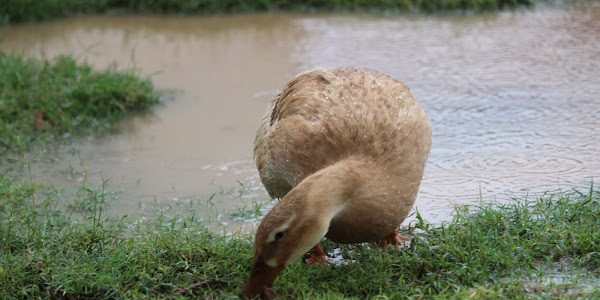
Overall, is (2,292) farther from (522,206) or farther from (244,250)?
(522,206)

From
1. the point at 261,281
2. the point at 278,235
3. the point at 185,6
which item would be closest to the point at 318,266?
the point at 261,281

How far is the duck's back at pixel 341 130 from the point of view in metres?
3.56

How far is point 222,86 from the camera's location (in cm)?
694

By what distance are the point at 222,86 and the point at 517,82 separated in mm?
2715

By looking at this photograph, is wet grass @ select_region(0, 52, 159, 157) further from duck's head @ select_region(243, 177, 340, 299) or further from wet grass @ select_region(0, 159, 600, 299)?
duck's head @ select_region(243, 177, 340, 299)

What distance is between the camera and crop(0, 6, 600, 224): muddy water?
4.89 m

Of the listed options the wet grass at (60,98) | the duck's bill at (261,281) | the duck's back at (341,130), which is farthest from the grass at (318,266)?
the wet grass at (60,98)

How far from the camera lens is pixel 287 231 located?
3176mm

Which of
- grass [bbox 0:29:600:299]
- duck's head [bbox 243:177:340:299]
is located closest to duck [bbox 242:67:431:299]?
duck's head [bbox 243:177:340:299]

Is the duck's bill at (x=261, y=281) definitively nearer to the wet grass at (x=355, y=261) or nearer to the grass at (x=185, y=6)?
the wet grass at (x=355, y=261)

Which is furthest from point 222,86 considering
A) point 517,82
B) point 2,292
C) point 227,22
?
point 2,292

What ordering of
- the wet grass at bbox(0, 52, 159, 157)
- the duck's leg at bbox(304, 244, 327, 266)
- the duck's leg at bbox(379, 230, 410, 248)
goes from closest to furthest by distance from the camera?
the duck's leg at bbox(304, 244, 327, 266) < the duck's leg at bbox(379, 230, 410, 248) < the wet grass at bbox(0, 52, 159, 157)

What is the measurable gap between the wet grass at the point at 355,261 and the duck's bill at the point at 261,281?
0.10 meters

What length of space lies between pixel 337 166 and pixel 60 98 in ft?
12.6
